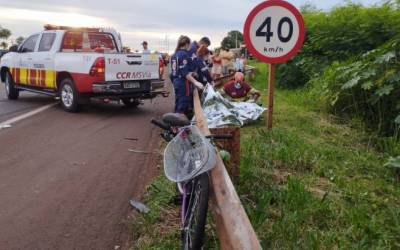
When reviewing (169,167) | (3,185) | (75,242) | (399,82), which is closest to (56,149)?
(3,185)

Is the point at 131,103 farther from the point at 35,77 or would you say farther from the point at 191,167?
the point at 191,167

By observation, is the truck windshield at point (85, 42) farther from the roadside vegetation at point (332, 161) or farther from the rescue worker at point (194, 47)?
the roadside vegetation at point (332, 161)

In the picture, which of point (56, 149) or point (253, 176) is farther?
point (56, 149)

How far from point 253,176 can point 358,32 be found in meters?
7.17

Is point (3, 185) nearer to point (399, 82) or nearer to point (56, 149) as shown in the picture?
point (56, 149)

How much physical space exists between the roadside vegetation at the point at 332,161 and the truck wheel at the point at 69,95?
4.62m

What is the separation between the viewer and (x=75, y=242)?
3.96 meters

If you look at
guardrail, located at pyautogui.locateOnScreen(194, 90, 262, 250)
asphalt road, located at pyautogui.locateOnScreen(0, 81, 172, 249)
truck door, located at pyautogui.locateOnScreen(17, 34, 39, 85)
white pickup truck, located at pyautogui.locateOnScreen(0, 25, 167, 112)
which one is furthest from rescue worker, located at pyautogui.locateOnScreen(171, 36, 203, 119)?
truck door, located at pyautogui.locateOnScreen(17, 34, 39, 85)

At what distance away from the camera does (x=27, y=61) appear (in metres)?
12.4

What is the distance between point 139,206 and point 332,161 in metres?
2.55

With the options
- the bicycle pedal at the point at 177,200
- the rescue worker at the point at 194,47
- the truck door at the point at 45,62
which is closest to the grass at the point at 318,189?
the bicycle pedal at the point at 177,200

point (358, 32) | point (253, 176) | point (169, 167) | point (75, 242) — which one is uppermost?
point (358, 32)

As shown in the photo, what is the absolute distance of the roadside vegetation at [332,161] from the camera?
150 inches

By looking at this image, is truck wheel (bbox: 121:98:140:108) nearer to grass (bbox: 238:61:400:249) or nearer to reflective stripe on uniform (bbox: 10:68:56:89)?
reflective stripe on uniform (bbox: 10:68:56:89)
